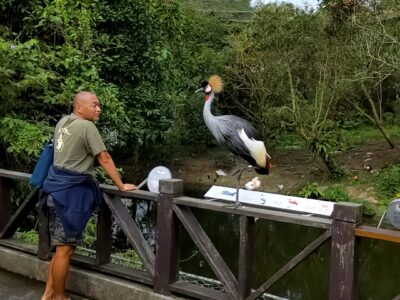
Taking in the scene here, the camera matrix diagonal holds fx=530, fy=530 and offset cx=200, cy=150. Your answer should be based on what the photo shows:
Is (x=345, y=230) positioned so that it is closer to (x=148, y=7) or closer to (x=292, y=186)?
(x=148, y=7)

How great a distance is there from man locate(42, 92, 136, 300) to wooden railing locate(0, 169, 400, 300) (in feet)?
0.97

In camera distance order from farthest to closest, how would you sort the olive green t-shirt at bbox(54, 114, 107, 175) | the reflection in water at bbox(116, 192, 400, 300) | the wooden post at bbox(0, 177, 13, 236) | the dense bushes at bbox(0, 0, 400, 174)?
the reflection in water at bbox(116, 192, 400, 300)
the dense bushes at bbox(0, 0, 400, 174)
the wooden post at bbox(0, 177, 13, 236)
the olive green t-shirt at bbox(54, 114, 107, 175)

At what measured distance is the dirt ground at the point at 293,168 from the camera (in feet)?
40.6

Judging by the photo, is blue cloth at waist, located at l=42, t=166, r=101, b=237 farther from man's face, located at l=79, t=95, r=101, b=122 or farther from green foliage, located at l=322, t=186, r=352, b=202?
green foliage, located at l=322, t=186, r=352, b=202

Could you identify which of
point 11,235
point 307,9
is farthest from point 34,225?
point 307,9

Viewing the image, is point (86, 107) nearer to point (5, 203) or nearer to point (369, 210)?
point (5, 203)

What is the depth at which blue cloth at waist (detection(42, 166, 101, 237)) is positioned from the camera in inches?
122

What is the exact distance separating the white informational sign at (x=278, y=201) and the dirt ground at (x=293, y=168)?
835cm

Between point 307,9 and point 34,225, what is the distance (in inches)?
345

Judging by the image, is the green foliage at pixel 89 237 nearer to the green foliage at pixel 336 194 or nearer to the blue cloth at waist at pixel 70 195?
the blue cloth at waist at pixel 70 195

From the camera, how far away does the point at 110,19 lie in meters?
7.15

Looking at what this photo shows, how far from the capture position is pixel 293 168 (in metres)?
13.8

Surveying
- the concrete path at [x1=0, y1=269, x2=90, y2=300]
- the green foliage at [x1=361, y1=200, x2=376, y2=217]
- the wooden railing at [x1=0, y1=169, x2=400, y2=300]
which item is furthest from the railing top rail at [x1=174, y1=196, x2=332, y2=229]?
the green foliage at [x1=361, y1=200, x2=376, y2=217]

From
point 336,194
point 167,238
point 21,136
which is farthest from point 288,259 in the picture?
point 167,238
